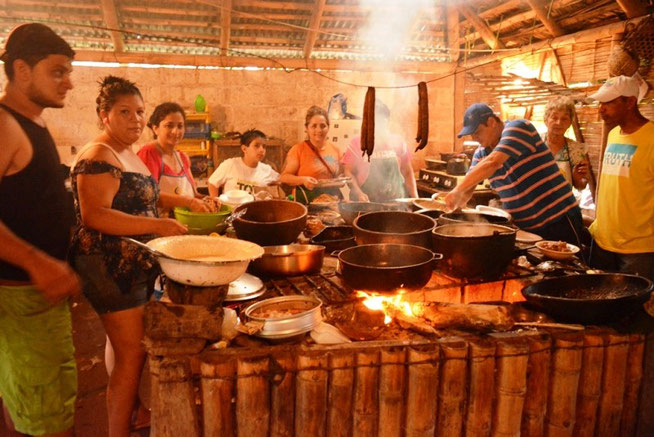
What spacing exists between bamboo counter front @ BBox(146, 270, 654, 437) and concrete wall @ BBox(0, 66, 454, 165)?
25.2 feet

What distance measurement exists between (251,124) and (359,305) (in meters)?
7.47

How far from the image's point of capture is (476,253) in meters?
2.77

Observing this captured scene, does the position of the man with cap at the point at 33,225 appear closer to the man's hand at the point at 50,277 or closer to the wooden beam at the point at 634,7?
the man's hand at the point at 50,277

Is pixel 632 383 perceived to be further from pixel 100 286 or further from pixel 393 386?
pixel 100 286

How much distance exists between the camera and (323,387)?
2.09 meters

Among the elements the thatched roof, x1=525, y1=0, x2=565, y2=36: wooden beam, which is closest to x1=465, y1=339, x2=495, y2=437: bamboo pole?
the thatched roof

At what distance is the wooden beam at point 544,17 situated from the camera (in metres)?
6.98

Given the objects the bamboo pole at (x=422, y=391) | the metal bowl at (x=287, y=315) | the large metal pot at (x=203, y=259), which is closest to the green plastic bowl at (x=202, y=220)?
the large metal pot at (x=203, y=259)

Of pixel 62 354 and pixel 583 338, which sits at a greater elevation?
pixel 583 338

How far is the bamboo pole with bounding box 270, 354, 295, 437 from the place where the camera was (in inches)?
81.6

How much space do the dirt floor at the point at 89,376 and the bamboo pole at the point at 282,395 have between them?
180 centimetres

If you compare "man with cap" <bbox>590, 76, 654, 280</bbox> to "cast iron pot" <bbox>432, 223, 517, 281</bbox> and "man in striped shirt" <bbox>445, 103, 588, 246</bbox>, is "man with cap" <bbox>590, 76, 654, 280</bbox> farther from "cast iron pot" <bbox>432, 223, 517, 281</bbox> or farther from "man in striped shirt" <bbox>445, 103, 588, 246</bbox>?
"cast iron pot" <bbox>432, 223, 517, 281</bbox>

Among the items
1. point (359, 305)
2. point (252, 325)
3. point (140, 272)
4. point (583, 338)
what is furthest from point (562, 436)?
point (140, 272)

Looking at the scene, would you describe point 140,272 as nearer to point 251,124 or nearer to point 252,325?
point 252,325
